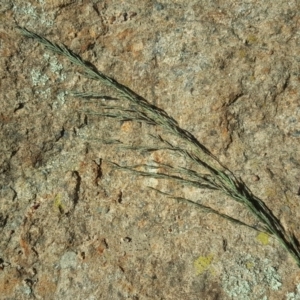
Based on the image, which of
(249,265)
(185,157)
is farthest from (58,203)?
(249,265)

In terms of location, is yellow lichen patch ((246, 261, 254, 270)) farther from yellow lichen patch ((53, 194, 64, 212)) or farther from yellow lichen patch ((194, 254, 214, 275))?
yellow lichen patch ((53, 194, 64, 212))

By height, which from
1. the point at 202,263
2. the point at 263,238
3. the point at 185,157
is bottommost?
the point at 202,263

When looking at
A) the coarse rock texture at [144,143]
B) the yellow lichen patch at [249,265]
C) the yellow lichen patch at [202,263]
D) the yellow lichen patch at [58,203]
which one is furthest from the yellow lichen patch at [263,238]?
the yellow lichen patch at [58,203]

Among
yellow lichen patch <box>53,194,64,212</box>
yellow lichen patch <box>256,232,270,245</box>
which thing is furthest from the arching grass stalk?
yellow lichen patch <box>53,194,64,212</box>

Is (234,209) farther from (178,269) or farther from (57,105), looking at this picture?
(57,105)

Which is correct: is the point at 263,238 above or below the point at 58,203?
above

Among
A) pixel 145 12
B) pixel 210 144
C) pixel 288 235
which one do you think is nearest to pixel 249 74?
pixel 210 144

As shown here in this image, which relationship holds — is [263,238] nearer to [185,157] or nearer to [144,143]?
[185,157]
